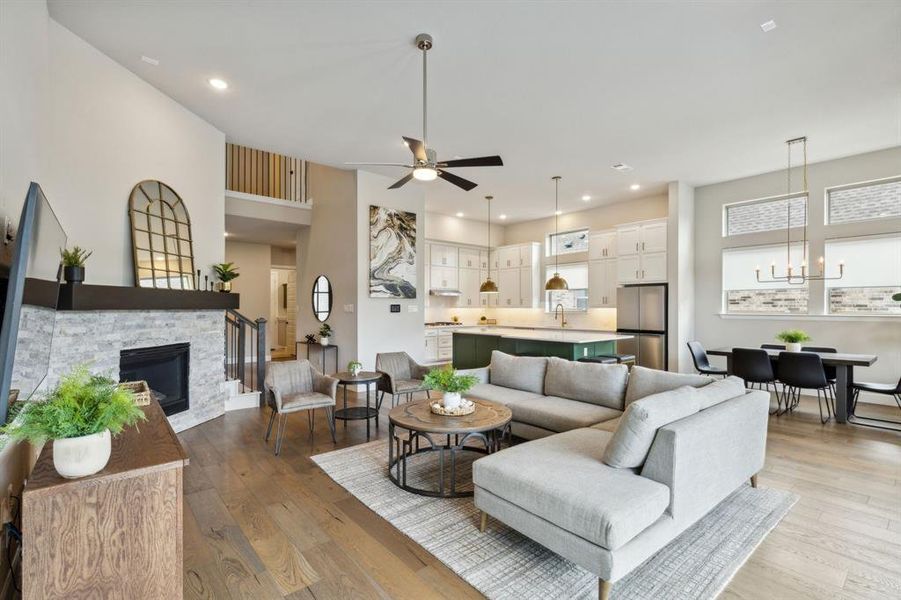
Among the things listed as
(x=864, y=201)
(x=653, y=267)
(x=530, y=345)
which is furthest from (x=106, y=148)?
(x=864, y=201)

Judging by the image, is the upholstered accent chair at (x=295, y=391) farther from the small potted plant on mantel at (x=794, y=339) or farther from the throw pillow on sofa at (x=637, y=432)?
the small potted plant on mantel at (x=794, y=339)

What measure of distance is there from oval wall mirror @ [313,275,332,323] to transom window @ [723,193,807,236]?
6.62 m

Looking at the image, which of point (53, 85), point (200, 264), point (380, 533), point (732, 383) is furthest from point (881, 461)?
point (53, 85)

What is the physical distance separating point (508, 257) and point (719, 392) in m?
7.53

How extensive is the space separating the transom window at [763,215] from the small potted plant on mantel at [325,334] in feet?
21.9

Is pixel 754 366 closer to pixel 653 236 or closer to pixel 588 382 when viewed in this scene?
pixel 588 382

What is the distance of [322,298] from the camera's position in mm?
7211

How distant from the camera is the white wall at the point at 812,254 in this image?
550 cm

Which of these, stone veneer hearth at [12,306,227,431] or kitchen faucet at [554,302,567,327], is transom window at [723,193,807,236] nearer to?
kitchen faucet at [554,302,567,327]

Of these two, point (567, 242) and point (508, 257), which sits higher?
point (567, 242)

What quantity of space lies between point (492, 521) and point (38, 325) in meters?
2.67

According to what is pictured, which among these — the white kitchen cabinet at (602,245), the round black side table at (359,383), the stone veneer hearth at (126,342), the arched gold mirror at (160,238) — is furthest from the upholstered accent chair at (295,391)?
the white kitchen cabinet at (602,245)

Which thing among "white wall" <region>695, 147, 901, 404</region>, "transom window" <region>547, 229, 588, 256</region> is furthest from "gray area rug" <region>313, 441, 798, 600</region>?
"transom window" <region>547, 229, 588, 256</region>

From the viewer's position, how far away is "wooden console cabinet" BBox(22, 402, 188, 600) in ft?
4.35
